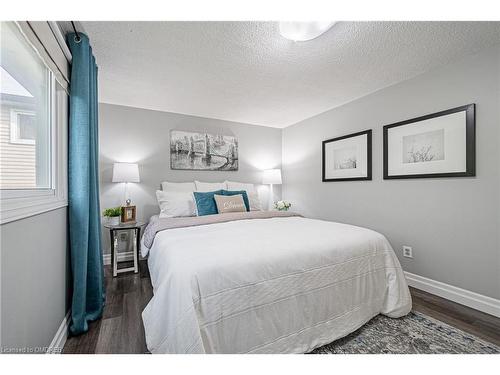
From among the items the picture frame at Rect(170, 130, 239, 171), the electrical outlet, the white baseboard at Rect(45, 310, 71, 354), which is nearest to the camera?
the white baseboard at Rect(45, 310, 71, 354)

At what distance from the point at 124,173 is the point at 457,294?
384cm

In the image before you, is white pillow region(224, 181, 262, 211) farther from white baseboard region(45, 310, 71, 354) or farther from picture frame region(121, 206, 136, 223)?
white baseboard region(45, 310, 71, 354)

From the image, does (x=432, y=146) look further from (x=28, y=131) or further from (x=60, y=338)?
(x=60, y=338)

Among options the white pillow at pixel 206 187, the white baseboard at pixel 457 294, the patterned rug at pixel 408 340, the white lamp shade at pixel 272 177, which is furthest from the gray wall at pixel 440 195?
the white pillow at pixel 206 187

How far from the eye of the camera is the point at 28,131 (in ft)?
3.93

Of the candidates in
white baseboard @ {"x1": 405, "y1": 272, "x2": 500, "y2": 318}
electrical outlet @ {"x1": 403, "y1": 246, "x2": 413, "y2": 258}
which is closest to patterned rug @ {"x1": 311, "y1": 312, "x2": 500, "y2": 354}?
white baseboard @ {"x1": 405, "y1": 272, "x2": 500, "y2": 318}

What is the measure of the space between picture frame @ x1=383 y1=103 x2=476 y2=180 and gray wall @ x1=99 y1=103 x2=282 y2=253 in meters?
2.36

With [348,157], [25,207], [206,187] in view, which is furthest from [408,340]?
[206,187]

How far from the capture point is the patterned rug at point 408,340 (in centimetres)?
142

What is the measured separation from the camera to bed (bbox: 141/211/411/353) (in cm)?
114
